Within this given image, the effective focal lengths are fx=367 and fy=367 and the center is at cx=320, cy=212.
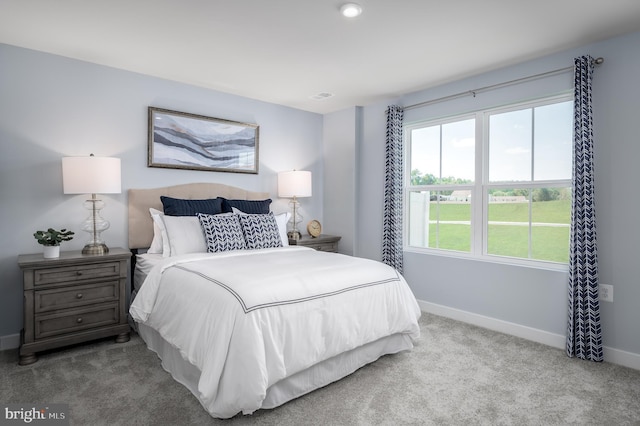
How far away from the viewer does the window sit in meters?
3.21

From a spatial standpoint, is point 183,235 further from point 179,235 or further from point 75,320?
point 75,320

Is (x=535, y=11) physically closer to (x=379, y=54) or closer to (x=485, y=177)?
(x=379, y=54)

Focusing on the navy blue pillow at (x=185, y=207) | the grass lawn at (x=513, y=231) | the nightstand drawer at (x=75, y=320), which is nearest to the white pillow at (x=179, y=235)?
the navy blue pillow at (x=185, y=207)

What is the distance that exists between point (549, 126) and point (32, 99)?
4.44 meters

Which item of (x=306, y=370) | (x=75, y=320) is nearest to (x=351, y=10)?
(x=306, y=370)

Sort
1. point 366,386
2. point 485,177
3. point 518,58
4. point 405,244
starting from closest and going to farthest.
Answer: point 366,386
point 518,58
point 485,177
point 405,244

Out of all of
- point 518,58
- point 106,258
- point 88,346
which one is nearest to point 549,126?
point 518,58

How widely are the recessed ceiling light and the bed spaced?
172cm

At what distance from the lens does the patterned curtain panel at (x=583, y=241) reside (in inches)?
109

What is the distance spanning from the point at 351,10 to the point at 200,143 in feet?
7.45

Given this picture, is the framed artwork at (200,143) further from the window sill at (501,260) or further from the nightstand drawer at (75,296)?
the window sill at (501,260)

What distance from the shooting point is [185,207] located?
3502 mm

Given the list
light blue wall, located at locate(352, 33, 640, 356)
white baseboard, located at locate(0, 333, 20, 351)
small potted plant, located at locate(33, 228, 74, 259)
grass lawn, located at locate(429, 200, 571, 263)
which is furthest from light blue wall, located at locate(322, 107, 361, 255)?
white baseboard, located at locate(0, 333, 20, 351)

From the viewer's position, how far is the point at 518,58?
10.4 ft
